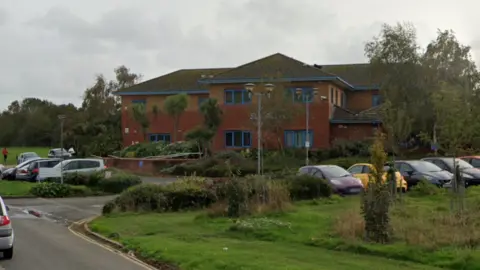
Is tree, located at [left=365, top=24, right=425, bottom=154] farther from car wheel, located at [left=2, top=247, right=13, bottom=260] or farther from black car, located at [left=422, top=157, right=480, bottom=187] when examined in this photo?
car wheel, located at [left=2, top=247, right=13, bottom=260]

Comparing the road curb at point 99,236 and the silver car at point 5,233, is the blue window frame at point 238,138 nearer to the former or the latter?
the road curb at point 99,236

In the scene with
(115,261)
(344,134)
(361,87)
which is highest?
(361,87)

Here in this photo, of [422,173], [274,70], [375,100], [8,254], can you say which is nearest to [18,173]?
[274,70]

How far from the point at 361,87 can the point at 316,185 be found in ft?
116

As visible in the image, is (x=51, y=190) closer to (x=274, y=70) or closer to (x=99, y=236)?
(x=99, y=236)

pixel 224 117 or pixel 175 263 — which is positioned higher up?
pixel 224 117

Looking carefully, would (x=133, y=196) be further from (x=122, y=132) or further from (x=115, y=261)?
(x=122, y=132)

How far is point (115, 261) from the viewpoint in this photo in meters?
14.6

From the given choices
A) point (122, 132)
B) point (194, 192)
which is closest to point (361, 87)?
point (122, 132)

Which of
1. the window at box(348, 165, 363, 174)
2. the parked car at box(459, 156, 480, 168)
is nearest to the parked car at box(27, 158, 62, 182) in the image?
the window at box(348, 165, 363, 174)

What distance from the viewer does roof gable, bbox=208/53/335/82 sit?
2093 inches

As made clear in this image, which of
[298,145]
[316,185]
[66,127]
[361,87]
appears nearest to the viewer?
[316,185]

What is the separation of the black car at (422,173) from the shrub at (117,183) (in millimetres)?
13670

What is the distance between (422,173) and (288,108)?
19107 mm
